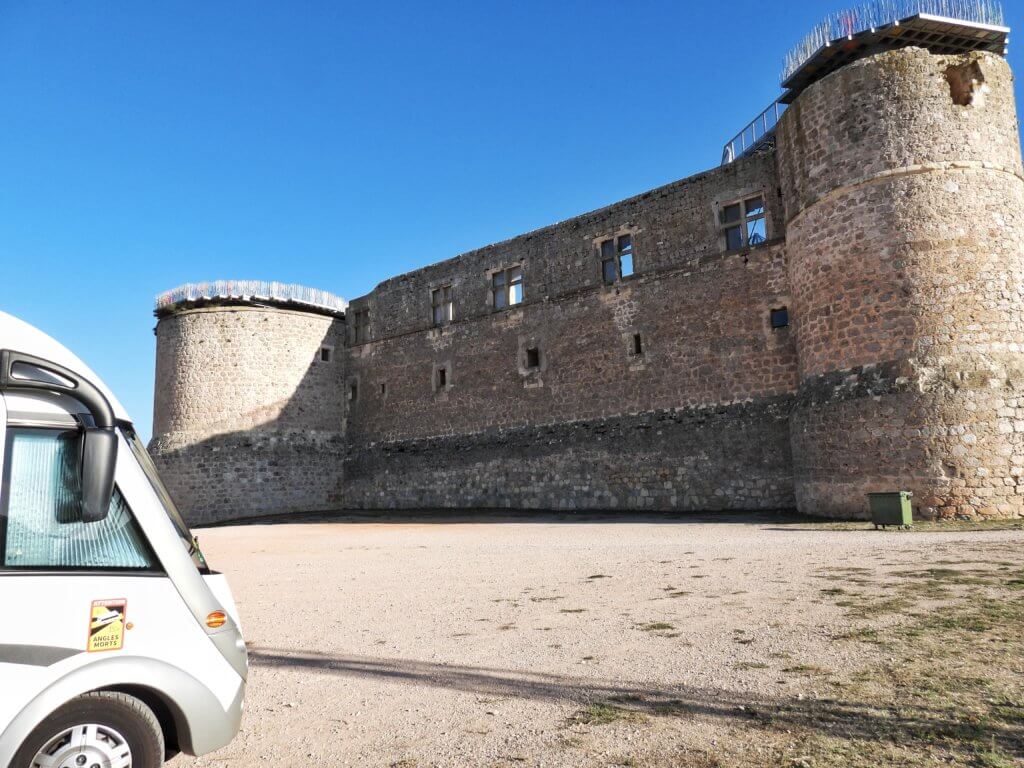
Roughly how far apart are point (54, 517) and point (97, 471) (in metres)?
0.30

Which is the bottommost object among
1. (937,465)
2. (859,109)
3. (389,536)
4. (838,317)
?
(389,536)

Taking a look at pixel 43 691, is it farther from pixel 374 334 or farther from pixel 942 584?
pixel 374 334

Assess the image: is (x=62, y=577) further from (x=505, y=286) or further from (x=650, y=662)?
(x=505, y=286)

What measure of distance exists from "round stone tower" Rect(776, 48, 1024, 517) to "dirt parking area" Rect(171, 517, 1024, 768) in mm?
4072

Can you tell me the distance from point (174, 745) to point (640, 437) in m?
15.8

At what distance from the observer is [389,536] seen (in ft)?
47.0

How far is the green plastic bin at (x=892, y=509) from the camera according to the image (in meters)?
11.1

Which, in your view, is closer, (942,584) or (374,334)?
(942,584)

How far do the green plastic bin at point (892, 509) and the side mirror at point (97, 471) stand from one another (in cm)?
1187

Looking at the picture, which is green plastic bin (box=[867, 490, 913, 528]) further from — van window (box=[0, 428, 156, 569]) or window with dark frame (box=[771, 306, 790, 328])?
van window (box=[0, 428, 156, 569])

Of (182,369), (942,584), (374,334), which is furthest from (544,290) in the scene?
(942,584)

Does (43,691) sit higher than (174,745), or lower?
higher

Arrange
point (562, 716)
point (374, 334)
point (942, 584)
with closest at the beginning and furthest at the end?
point (562, 716)
point (942, 584)
point (374, 334)

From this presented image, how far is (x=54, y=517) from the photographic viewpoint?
2643 millimetres
